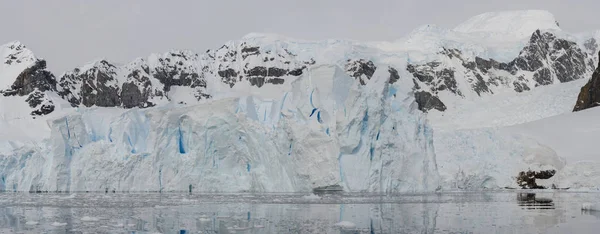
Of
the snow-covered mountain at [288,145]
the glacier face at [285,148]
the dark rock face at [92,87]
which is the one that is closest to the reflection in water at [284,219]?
the glacier face at [285,148]

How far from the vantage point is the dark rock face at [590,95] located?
6309 centimetres

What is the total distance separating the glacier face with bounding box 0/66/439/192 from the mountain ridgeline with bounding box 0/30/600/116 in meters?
58.6

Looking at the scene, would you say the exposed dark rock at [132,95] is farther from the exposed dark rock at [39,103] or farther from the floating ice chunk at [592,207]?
the floating ice chunk at [592,207]

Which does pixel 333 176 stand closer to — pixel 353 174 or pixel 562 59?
pixel 353 174

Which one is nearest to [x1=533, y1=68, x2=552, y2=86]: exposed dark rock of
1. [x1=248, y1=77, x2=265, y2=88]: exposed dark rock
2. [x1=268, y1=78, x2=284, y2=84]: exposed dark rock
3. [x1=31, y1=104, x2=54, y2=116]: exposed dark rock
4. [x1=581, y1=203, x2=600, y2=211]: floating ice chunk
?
[x1=268, y1=78, x2=284, y2=84]: exposed dark rock

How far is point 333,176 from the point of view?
3303 centimetres

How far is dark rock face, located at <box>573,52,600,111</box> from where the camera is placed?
207ft

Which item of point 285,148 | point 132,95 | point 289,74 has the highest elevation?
point 289,74

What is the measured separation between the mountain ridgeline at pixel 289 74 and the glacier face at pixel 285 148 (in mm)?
58576

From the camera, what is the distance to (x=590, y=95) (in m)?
63.7

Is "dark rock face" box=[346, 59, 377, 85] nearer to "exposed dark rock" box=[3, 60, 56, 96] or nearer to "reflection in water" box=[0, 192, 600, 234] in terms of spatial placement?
"exposed dark rock" box=[3, 60, 56, 96]

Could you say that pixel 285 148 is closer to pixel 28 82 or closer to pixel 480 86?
pixel 28 82

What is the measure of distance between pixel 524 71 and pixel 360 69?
26179 mm

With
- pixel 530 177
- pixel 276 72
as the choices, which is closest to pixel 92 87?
pixel 276 72
